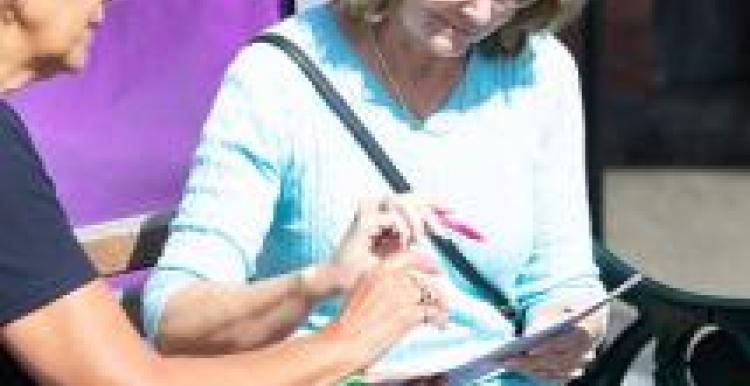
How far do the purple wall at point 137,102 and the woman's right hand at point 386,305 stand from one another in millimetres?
1024

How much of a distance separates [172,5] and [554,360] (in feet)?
3.51

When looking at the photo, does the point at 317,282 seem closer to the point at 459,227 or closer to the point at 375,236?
the point at 375,236

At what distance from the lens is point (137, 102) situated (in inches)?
154

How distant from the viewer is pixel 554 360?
3207 mm

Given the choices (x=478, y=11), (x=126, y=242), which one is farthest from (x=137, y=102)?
(x=478, y=11)

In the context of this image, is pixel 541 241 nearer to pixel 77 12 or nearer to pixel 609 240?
pixel 77 12

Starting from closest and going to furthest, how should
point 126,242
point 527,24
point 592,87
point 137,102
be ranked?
1. point 527,24
2. point 126,242
3. point 137,102
4. point 592,87

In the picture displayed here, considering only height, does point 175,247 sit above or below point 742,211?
above

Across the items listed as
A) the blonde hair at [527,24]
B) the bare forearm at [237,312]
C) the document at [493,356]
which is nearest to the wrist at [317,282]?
the bare forearm at [237,312]

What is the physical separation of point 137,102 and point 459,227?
3.25 ft

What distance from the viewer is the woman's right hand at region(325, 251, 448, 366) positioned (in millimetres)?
2699

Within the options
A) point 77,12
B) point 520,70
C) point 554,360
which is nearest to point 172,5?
point 520,70

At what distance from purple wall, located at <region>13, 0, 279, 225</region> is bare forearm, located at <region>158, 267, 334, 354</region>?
79 cm

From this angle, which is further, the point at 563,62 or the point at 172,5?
the point at 172,5
